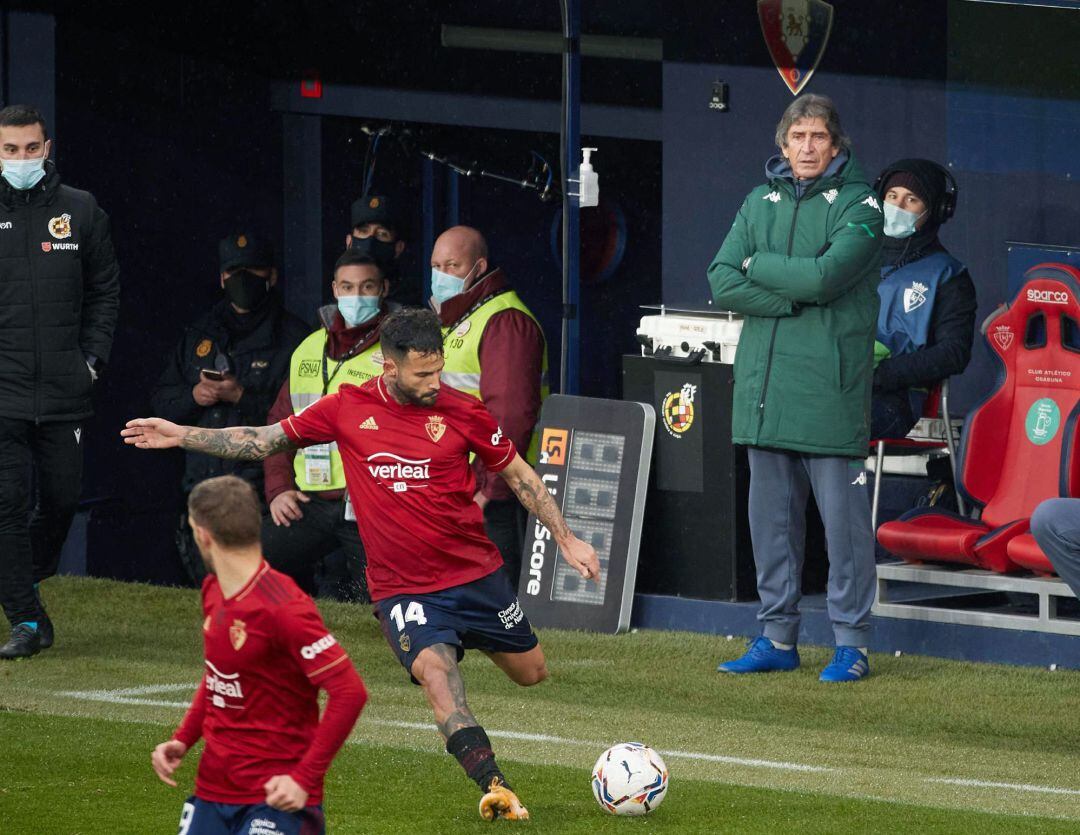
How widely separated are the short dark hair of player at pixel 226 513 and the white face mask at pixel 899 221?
5.55m

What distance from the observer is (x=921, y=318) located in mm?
9508

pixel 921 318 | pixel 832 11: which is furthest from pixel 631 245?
pixel 921 318

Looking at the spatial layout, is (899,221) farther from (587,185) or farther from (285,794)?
(285,794)

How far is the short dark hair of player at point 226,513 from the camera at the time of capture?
4.44 meters

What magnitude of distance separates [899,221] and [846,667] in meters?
2.12

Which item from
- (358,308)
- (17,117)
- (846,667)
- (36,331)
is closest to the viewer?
(846,667)

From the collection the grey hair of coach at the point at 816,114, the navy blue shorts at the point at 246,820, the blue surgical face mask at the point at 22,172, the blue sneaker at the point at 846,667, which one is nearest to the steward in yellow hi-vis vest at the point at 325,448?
the blue surgical face mask at the point at 22,172

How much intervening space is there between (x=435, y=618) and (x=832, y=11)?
5225mm

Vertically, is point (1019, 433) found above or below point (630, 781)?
above

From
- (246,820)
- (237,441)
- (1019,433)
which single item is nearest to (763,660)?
(1019,433)

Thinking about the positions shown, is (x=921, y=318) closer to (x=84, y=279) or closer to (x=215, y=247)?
(x=84, y=279)

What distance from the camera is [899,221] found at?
31.2 feet

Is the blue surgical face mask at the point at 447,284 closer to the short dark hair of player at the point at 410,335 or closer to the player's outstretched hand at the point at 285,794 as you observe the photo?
the short dark hair of player at the point at 410,335

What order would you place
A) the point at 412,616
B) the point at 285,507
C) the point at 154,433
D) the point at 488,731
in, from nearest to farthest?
the point at 154,433 → the point at 412,616 → the point at 488,731 → the point at 285,507
